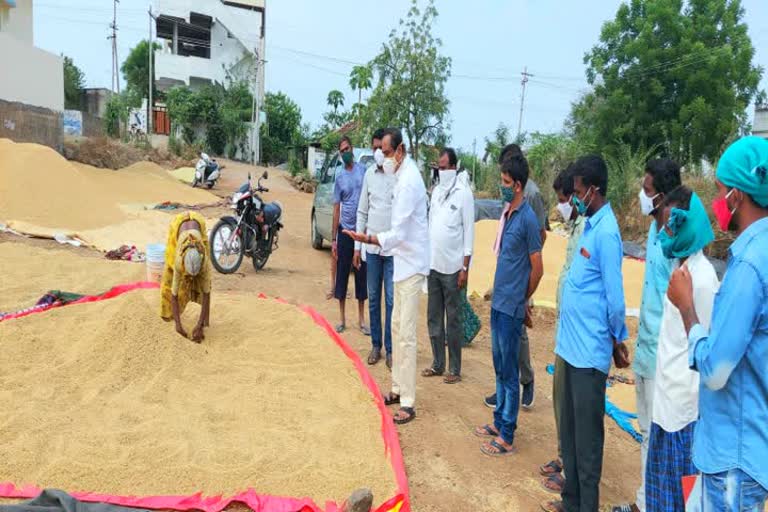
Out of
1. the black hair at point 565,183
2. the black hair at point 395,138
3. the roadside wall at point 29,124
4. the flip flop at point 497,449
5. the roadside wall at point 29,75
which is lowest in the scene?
the flip flop at point 497,449

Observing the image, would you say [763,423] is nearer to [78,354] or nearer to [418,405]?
[418,405]

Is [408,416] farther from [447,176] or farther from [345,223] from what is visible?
[345,223]

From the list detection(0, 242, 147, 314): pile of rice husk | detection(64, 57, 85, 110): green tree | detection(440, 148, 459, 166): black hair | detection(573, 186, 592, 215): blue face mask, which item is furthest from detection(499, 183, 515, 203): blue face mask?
detection(64, 57, 85, 110): green tree

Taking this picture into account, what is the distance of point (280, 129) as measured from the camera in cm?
3403

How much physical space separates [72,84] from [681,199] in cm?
4218

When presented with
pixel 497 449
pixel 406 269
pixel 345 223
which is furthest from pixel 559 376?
pixel 345 223

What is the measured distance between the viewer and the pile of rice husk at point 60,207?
9.69 meters

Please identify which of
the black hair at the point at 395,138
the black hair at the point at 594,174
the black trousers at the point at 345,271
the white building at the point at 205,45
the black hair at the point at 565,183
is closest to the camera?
the black hair at the point at 594,174

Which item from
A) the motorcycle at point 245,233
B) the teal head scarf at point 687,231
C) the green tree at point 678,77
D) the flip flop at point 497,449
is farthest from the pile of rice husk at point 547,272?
the green tree at point 678,77

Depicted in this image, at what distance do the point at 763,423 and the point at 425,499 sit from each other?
5.95 feet

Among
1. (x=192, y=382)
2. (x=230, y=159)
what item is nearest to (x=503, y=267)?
(x=192, y=382)

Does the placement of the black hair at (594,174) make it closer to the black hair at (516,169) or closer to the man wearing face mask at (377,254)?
the black hair at (516,169)

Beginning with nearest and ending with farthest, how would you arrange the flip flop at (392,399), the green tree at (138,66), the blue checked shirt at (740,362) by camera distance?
the blue checked shirt at (740,362) < the flip flop at (392,399) < the green tree at (138,66)

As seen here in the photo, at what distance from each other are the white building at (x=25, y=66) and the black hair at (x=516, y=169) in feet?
53.9
